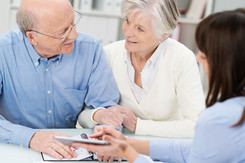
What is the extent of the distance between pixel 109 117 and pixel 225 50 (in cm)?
79

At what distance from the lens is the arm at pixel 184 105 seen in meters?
1.73

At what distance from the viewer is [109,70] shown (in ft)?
6.12

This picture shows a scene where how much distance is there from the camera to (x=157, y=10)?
1740mm

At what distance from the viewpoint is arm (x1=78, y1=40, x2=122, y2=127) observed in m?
1.82

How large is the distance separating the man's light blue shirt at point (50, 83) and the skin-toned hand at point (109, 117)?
7 cm

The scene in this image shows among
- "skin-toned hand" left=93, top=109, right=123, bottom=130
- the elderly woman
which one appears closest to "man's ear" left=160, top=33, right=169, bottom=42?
the elderly woman

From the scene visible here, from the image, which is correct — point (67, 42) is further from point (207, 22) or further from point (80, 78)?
point (207, 22)

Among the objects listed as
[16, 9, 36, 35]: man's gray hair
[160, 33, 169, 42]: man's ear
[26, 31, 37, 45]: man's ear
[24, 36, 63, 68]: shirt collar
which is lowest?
[24, 36, 63, 68]: shirt collar

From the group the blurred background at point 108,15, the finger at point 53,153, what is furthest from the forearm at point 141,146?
the blurred background at point 108,15

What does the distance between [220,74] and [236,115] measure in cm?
13

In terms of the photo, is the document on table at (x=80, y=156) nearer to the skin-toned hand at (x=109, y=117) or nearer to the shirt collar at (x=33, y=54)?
the skin-toned hand at (x=109, y=117)

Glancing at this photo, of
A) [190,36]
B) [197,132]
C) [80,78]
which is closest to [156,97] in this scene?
[80,78]

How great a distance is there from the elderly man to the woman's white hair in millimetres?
260

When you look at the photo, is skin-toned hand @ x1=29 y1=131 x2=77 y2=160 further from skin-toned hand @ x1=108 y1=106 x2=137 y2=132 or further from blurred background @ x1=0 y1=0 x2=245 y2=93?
blurred background @ x1=0 y1=0 x2=245 y2=93
